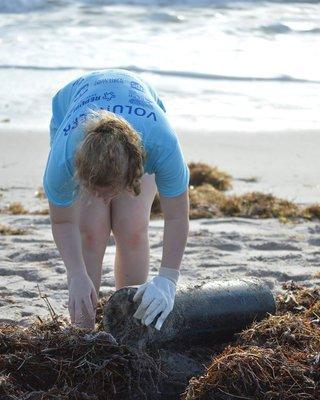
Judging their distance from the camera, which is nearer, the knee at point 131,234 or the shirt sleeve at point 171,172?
the shirt sleeve at point 171,172

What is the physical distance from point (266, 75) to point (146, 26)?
13.0 ft

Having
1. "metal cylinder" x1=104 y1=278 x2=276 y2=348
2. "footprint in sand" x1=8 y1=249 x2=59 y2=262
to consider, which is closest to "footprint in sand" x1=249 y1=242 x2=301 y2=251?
"footprint in sand" x1=8 y1=249 x2=59 y2=262

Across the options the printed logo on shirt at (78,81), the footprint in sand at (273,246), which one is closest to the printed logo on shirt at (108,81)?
the printed logo on shirt at (78,81)

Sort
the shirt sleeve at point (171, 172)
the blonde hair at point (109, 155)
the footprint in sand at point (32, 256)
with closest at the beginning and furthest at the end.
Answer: the blonde hair at point (109, 155) < the shirt sleeve at point (171, 172) < the footprint in sand at point (32, 256)

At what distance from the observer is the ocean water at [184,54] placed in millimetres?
9398

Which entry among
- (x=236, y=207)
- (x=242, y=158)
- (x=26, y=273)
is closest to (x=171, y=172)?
(x=26, y=273)

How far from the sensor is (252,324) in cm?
401

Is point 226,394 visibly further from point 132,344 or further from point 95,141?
point 95,141

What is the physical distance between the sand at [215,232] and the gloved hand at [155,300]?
27 cm

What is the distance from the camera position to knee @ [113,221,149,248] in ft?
13.5

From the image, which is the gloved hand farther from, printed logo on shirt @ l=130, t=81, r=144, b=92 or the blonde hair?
printed logo on shirt @ l=130, t=81, r=144, b=92

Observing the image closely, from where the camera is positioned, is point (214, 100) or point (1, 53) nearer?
point (214, 100)

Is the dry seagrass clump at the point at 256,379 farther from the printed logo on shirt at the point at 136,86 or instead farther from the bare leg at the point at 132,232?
the printed logo on shirt at the point at 136,86

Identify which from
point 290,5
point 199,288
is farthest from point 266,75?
point 199,288
